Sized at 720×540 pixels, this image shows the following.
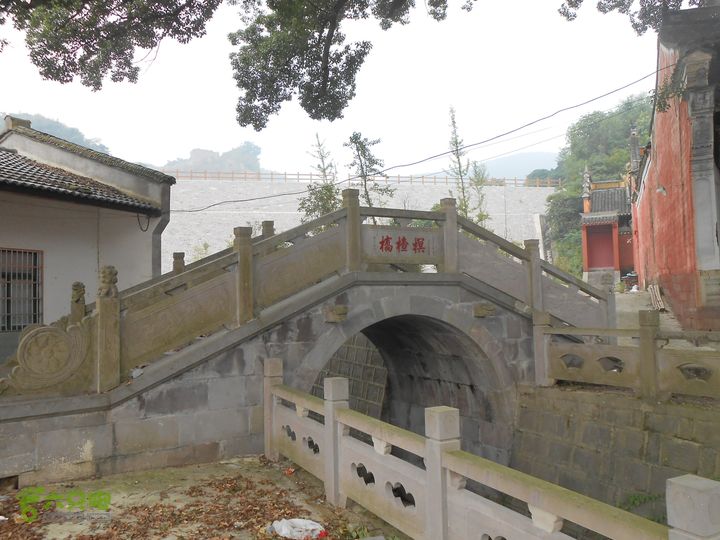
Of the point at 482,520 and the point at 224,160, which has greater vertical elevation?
the point at 224,160

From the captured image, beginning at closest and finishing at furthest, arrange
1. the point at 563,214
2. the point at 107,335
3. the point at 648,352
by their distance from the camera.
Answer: the point at 107,335, the point at 648,352, the point at 563,214

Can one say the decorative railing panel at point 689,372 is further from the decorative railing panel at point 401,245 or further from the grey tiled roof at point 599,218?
the grey tiled roof at point 599,218

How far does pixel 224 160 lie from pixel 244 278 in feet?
440

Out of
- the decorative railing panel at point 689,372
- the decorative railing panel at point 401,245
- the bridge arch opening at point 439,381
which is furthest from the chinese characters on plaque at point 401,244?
the decorative railing panel at point 689,372

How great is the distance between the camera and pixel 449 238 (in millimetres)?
8547

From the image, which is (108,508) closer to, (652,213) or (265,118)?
(265,118)

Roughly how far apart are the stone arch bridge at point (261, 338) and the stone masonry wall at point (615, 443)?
0.52 m

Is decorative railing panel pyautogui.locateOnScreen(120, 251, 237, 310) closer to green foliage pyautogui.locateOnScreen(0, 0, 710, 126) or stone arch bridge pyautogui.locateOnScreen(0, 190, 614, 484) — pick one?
stone arch bridge pyautogui.locateOnScreen(0, 190, 614, 484)

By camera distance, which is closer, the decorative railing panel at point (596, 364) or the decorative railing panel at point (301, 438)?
the decorative railing panel at point (301, 438)

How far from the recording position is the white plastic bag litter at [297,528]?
14.3 ft

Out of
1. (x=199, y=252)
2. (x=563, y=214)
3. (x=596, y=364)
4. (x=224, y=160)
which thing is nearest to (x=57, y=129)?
(x=224, y=160)

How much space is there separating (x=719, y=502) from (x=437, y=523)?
6.41 feet

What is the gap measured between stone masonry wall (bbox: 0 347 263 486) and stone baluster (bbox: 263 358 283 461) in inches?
3.1

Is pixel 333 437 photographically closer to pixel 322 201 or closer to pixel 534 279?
pixel 534 279
